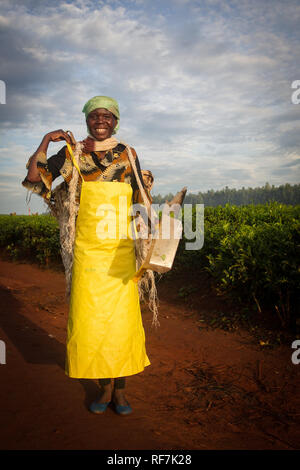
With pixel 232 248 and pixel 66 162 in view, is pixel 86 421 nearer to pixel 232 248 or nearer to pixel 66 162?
pixel 66 162

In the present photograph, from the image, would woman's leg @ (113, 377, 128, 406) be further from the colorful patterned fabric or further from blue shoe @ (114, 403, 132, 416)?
the colorful patterned fabric

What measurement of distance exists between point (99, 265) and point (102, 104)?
1364mm

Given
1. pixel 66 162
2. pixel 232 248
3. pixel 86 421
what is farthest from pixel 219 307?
pixel 66 162

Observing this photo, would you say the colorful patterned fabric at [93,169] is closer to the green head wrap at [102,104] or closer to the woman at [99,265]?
the woman at [99,265]

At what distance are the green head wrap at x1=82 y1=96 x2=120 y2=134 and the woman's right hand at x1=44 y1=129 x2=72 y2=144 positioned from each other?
0.95 ft

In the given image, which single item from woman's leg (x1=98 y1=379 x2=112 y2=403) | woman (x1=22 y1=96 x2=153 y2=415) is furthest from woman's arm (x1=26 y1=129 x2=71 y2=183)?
woman's leg (x1=98 y1=379 x2=112 y2=403)

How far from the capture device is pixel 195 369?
3.70 m

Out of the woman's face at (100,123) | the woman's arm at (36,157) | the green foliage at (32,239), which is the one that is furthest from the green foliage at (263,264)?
the green foliage at (32,239)

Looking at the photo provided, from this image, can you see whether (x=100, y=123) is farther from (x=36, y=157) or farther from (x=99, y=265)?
(x=99, y=265)

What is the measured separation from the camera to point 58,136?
276 centimetres

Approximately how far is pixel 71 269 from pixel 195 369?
1820mm

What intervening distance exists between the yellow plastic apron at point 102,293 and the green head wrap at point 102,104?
444mm

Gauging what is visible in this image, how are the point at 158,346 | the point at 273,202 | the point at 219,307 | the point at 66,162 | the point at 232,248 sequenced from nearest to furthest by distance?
1. the point at 66,162
2. the point at 158,346
3. the point at 232,248
4. the point at 219,307
5. the point at 273,202
